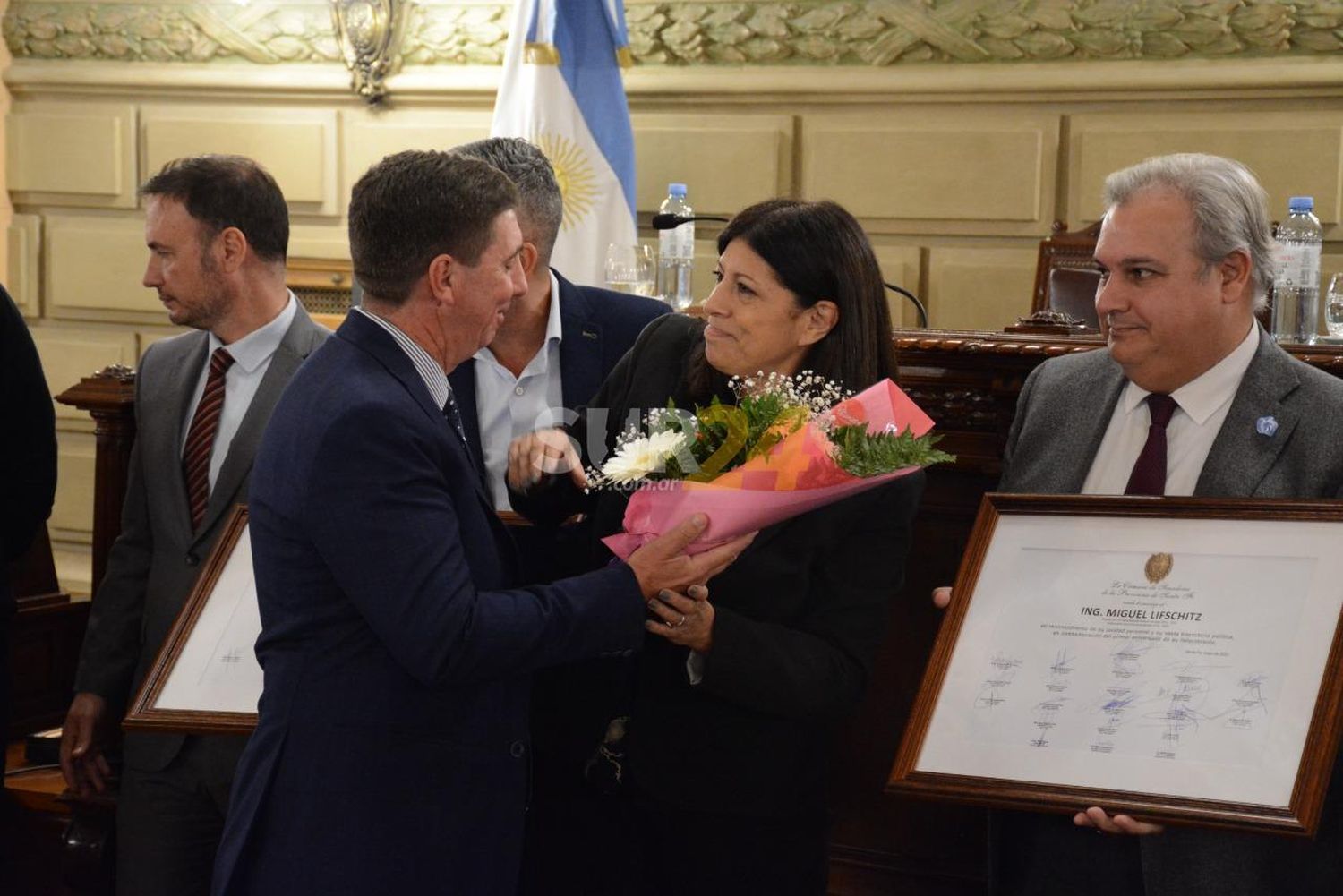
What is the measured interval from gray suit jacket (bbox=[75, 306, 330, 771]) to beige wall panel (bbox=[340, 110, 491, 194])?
12.2 feet

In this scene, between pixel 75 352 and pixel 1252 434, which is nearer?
pixel 1252 434

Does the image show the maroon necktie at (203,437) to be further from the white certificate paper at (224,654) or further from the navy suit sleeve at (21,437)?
the navy suit sleeve at (21,437)

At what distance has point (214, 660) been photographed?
8.14 feet

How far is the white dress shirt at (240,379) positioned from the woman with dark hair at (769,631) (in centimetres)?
76

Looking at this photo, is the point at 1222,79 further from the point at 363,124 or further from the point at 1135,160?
the point at 363,124

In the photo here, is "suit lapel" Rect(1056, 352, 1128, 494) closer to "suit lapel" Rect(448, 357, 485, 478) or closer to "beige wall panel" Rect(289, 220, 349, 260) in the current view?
"suit lapel" Rect(448, 357, 485, 478)

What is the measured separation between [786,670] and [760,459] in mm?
361

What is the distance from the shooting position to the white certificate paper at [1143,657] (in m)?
1.88

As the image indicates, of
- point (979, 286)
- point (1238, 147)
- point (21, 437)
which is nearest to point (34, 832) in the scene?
point (21, 437)

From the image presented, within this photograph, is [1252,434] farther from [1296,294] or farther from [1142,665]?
[1296,294]

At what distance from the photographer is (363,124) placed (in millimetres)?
6809

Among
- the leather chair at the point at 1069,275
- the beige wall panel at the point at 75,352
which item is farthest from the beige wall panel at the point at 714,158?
the beige wall panel at the point at 75,352

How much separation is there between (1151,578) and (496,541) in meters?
0.91

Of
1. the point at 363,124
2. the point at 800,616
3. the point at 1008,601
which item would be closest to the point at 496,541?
the point at 800,616
